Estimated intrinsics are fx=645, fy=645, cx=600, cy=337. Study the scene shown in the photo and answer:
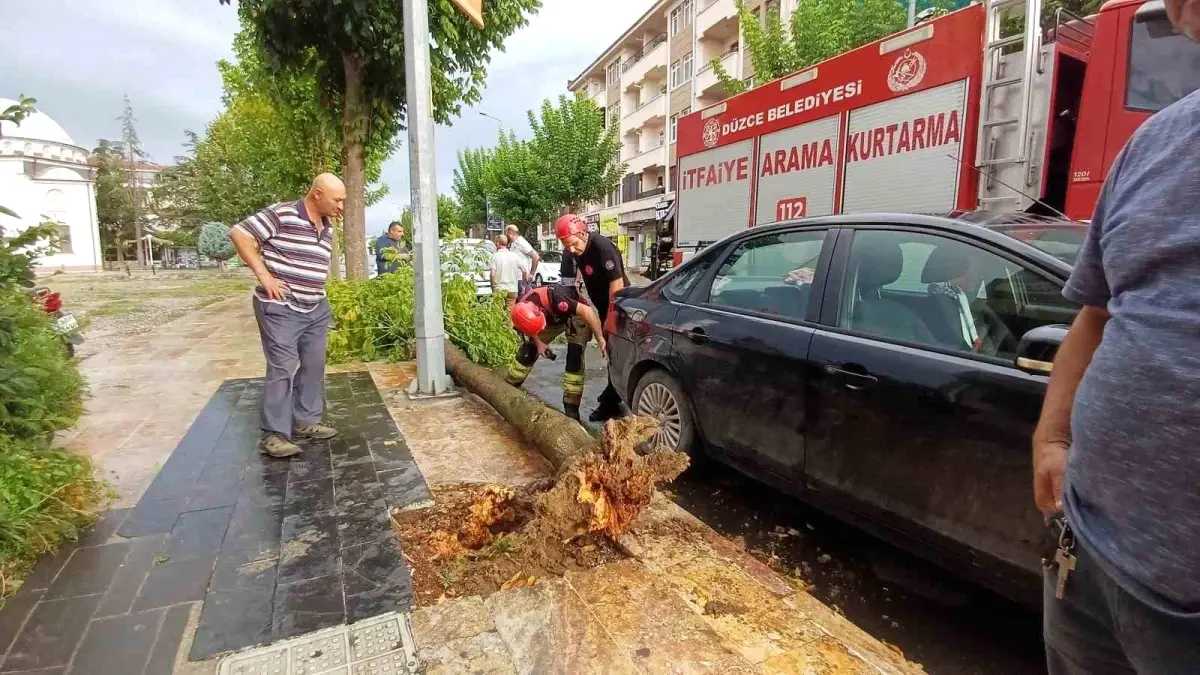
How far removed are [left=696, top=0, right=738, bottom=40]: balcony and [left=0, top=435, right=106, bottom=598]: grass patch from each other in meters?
28.5

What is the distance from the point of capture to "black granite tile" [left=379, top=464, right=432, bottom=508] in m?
3.30

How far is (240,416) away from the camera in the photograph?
481 cm

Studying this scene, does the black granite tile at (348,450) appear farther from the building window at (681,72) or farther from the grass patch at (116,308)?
the building window at (681,72)

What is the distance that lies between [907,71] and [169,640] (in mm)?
6762

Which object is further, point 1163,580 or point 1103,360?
point 1103,360

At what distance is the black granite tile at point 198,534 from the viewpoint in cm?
276

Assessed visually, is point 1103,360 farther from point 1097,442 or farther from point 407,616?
point 407,616

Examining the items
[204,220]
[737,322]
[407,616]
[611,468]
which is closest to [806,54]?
[737,322]

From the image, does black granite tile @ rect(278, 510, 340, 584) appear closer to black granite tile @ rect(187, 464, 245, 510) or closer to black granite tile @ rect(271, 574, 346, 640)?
black granite tile @ rect(271, 574, 346, 640)

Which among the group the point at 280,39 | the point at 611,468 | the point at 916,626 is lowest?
the point at 916,626

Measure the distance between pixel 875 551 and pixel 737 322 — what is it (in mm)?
1257

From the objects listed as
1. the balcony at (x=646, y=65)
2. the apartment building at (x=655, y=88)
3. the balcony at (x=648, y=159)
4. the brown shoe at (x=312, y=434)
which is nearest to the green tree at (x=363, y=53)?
the brown shoe at (x=312, y=434)

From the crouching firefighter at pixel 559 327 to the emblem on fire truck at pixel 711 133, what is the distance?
471cm

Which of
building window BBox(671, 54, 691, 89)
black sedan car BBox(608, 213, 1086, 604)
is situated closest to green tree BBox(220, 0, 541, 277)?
black sedan car BBox(608, 213, 1086, 604)
